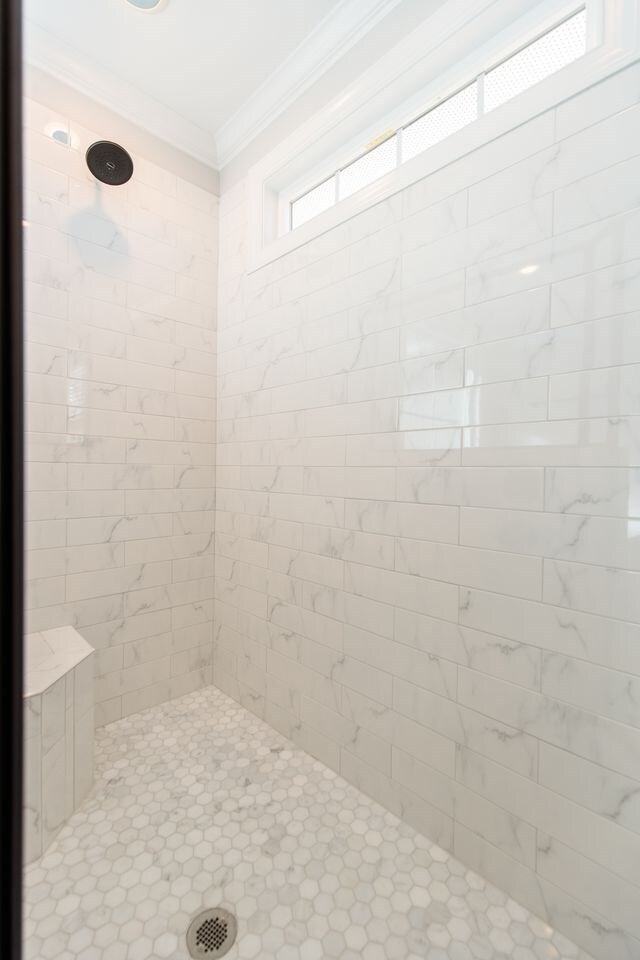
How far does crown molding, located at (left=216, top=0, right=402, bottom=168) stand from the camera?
64.3 inches

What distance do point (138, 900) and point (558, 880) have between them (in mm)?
1203

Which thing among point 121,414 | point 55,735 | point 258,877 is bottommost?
point 258,877

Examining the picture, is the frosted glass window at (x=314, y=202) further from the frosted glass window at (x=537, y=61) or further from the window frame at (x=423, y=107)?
the frosted glass window at (x=537, y=61)

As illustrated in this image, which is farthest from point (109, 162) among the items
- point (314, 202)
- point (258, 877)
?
point (258, 877)

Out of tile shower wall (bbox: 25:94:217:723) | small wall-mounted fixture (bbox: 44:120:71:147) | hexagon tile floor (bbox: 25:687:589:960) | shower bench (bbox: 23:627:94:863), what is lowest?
hexagon tile floor (bbox: 25:687:589:960)

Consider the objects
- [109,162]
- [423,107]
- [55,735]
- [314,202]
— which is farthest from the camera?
[314,202]

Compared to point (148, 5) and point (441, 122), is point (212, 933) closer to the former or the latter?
point (441, 122)

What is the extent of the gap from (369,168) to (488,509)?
1.54 m

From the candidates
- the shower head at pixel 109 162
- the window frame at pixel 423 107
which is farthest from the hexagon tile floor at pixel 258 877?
the shower head at pixel 109 162

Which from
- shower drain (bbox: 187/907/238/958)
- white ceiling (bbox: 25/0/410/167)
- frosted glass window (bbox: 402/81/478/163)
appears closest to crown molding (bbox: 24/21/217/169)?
white ceiling (bbox: 25/0/410/167)

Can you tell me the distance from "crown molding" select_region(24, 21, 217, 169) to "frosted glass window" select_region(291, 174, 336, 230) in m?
0.68

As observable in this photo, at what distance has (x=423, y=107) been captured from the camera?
5.21ft

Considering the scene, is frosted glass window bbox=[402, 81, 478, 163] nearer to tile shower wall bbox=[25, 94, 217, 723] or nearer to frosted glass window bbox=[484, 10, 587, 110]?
frosted glass window bbox=[484, 10, 587, 110]

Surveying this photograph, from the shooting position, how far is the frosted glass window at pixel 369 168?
173 centimetres
